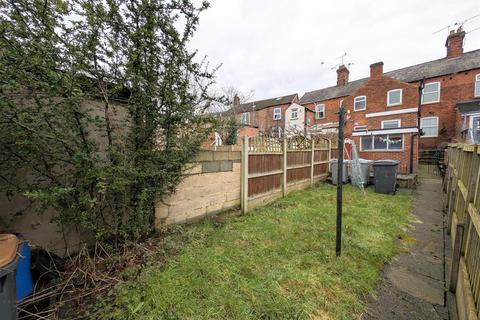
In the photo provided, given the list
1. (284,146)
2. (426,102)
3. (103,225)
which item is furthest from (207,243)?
(426,102)

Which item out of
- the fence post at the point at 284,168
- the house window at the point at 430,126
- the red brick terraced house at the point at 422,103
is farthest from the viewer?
the house window at the point at 430,126

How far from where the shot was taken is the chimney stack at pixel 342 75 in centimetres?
2369

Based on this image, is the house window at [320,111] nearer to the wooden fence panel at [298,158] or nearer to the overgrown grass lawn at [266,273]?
the wooden fence panel at [298,158]

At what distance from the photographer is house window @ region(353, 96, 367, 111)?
18.5m

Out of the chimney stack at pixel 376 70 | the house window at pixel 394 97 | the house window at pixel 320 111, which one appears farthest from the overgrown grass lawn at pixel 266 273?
the house window at pixel 320 111

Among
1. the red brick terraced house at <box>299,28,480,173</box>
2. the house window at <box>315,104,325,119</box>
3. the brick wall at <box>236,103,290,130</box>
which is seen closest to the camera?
the red brick terraced house at <box>299,28,480,173</box>

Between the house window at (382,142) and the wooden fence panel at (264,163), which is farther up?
the house window at (382,142)

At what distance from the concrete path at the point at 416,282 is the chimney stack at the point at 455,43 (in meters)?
21.2

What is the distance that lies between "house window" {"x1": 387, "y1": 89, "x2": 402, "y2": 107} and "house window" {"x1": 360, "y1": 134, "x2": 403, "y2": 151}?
21.1ft

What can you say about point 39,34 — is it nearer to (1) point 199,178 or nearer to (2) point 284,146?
(1) point 199,178

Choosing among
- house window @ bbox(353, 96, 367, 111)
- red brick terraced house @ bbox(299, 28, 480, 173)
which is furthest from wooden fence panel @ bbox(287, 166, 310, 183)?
house window @ bbox(353, 96, 367, 111)

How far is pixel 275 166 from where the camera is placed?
6.20 metres

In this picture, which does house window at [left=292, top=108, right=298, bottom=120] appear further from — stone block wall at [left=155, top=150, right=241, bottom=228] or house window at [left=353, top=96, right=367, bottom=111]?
stone block wall at [left=155, top=150, right=241, bottom=228]

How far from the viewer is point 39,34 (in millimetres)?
2125
